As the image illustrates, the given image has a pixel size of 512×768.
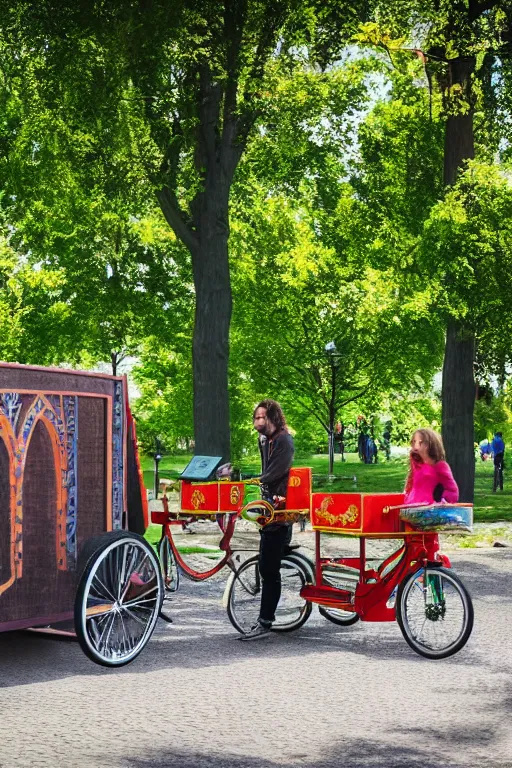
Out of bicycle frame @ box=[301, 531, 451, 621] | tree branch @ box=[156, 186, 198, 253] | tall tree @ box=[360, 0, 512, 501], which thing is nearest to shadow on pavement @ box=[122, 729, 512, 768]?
bicycle frame @ box=[301, 531, 451, 621]

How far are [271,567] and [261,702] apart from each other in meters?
2.45

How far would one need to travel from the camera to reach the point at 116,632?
8641 millimetres

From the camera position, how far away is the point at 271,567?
9.77 meters

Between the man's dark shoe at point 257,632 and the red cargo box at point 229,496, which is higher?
the red cargo box at point 229,496

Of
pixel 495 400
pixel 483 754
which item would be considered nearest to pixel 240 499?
pixel 483 754

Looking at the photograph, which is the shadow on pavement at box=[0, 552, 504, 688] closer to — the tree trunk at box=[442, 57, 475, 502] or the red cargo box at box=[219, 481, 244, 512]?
the red cargo box at box=[219, 481, 244, 512]

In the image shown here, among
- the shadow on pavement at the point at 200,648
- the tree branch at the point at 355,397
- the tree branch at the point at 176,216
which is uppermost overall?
the tree branch at the point at 176,216

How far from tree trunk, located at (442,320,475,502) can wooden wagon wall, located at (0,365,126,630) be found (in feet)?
48.0

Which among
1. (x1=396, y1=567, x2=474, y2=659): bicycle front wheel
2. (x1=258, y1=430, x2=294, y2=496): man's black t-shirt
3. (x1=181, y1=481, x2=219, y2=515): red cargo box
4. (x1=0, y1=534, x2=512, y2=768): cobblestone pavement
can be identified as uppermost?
(x1=258, y1=430, x2=294, y2=496): man's black t-shirt

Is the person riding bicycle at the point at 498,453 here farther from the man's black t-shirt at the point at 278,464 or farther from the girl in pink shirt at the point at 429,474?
the girl in pink shirt at the point at 429,474

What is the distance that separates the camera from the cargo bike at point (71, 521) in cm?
828

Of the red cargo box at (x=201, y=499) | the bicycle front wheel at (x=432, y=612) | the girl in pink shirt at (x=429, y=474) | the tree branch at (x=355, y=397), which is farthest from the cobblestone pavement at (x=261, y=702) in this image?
the tree branch at (x=355, y=397)

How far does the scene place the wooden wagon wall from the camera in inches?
327

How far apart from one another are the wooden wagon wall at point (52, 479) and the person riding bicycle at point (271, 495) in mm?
1167
